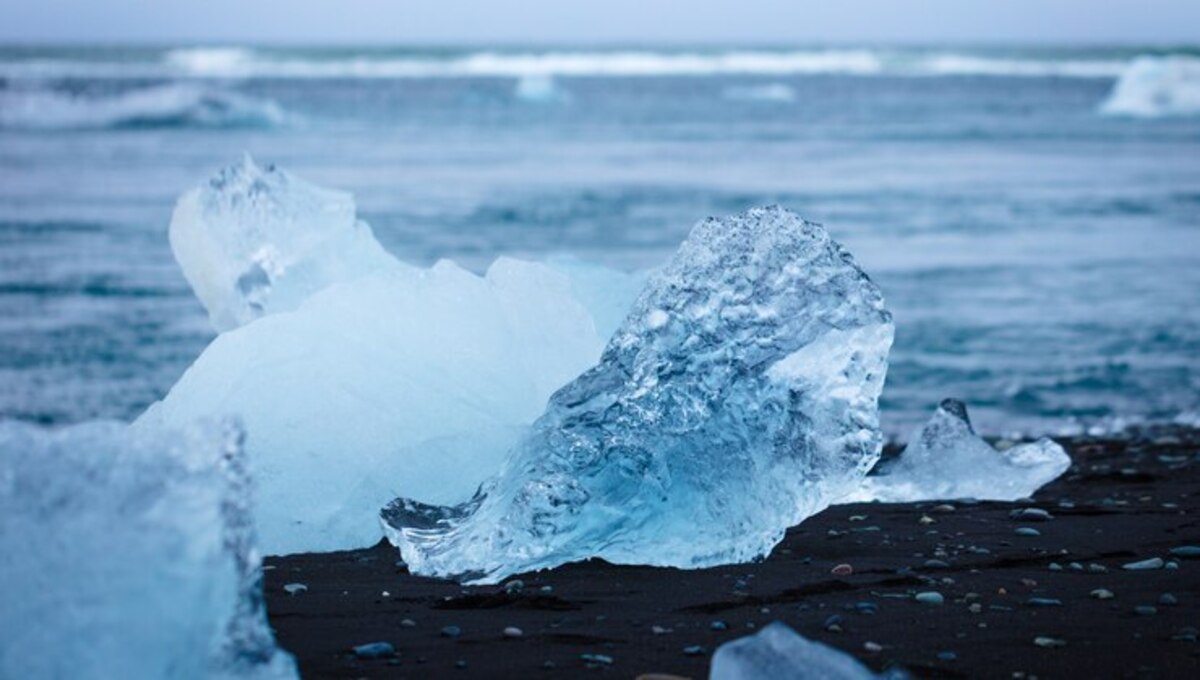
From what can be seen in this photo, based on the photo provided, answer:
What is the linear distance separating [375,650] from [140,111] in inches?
1216

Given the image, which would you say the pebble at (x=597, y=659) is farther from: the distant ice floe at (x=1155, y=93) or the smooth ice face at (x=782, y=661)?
the distant ice floe at (x=1155, y=93)

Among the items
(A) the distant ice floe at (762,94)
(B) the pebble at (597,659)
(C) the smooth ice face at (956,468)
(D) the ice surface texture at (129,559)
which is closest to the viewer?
(D) the ice surface texture at (129,559)

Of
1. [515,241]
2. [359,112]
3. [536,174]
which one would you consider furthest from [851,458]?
[359,112]

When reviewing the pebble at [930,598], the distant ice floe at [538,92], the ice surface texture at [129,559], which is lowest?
the distant ice floe at [538,92]

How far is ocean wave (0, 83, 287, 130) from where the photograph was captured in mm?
30656

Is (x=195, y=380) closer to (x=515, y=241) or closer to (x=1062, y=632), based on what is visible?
(x=1062, y=632)

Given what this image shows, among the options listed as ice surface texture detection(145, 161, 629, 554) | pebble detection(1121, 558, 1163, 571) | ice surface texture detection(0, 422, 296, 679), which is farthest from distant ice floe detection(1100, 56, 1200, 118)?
ice surface texture detection(0, 422, 296, 679)

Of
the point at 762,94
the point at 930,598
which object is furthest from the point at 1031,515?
the point at 762,94

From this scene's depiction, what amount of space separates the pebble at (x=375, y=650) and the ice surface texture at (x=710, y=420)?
58 cm

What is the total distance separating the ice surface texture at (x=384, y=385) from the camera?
423 centimetres

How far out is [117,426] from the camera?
9.02ft

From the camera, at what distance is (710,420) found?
3.88 metres

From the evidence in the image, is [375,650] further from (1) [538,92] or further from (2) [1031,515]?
(1) [538,92]

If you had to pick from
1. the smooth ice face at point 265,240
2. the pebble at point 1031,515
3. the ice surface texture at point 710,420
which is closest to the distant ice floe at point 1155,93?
the smooth ice face at point 265,240
